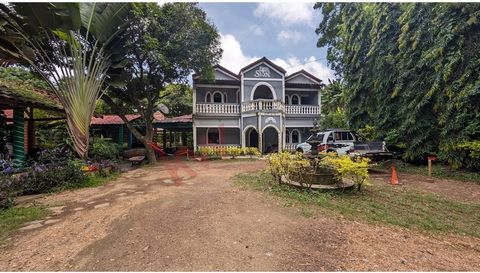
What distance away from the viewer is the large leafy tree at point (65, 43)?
7.19m

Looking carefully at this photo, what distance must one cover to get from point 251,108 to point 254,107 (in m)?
0.29

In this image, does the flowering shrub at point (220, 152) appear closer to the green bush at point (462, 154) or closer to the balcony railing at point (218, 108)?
the balcony railing at point (218, 108)

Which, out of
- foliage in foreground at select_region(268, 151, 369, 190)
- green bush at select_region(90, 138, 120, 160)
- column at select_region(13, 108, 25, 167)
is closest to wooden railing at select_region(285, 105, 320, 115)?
foliage in foreground at select_region(268, 151, 369, 190)

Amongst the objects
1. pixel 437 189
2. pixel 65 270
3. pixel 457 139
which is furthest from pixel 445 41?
pixel 65 270

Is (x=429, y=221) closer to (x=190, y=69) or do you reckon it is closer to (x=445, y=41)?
(x=445, y=41)

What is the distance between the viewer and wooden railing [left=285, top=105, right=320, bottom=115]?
20466 millimetres

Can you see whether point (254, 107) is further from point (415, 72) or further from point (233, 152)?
point (415, 72)

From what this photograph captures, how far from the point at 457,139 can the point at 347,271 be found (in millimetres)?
10068

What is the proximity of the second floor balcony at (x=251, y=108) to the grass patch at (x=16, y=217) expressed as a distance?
13.9m

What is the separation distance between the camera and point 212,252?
342 cm

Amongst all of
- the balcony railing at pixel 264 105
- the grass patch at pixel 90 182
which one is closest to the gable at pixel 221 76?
the balcony railing at pixel 264 105

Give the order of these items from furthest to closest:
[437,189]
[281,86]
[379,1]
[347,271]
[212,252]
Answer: [281,86], [379,1], [437,189], [212,252], [347,271]

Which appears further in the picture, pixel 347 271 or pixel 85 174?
pixel 85 174

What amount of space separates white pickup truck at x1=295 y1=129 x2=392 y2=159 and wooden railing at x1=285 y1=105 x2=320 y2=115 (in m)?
7.30
